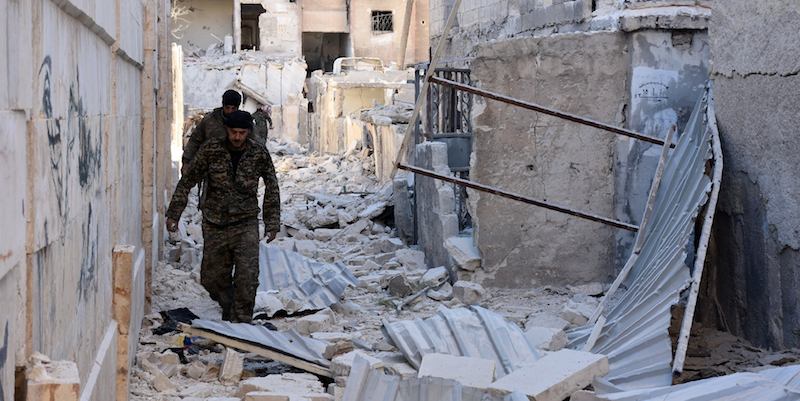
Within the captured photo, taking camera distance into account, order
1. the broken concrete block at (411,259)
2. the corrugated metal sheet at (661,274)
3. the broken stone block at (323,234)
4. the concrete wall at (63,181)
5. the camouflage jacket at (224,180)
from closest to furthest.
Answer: the concrete wall at (63,181) → the corrugated metal sheet at (661,274) → the camouflage jacket at (224,180) → the broken concrete block at (411,259) → the broken stone block at (323,234)

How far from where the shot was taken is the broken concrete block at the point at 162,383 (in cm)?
414

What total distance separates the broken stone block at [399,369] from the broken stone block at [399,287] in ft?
7.61

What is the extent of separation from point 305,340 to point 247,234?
1.06 metres

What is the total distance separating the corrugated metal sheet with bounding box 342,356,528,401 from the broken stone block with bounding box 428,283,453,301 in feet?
8.63

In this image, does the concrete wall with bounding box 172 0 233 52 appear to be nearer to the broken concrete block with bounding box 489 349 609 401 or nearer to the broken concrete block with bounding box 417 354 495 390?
the broken concrete block with bounding box 417 354 495 390

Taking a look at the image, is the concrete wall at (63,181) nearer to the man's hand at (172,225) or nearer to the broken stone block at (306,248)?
the man's hand at (172,225)

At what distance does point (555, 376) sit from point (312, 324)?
2.18 m

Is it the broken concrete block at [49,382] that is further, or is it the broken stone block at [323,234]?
the broken stone block at [323,234]

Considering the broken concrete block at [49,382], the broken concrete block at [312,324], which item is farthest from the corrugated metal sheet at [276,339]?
the broken concrete block at [49,382]

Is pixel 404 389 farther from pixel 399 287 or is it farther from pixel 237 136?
pixel 399 287

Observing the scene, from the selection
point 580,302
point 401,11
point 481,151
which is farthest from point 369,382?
point 401,11

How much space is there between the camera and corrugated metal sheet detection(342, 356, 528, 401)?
3801 millimetres

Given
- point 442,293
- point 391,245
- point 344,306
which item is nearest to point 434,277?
point 442,293

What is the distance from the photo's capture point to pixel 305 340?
481cm
